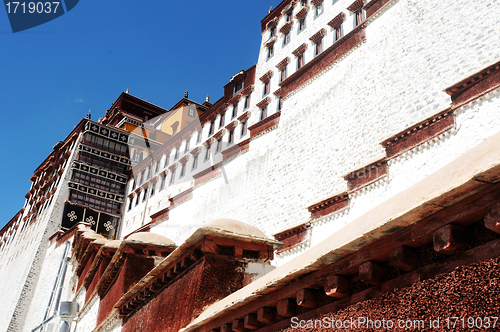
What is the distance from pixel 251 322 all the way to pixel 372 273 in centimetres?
175

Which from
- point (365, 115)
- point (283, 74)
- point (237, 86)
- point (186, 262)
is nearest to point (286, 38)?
point (283, 74)

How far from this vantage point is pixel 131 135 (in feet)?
110

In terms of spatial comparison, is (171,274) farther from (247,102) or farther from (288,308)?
(247,102)

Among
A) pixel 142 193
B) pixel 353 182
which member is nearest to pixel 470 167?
pixel 353 182

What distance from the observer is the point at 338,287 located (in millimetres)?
3428

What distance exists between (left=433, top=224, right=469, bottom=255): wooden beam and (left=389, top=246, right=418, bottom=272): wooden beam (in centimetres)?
26

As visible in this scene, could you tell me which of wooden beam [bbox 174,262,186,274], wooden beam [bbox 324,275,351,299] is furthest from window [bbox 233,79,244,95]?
wooden beam [bbox 324,275,351,299]

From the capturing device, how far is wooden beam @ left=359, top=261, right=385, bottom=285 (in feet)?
10.5

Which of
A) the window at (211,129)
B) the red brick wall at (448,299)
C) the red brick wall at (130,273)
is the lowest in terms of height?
the red brick wall at (448,299)

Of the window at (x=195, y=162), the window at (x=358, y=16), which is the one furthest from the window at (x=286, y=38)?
the window at (x=195, y=162)

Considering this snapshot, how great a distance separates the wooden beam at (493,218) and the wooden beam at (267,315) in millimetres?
2371

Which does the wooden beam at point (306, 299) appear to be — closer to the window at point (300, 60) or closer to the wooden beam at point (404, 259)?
the wooden beam at point (404, 259)

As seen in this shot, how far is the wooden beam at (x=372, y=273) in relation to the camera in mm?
3186

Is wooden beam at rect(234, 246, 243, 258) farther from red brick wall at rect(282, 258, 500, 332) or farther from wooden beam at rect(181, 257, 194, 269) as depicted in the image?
red brick wall at rect(282, 258, 500, 332)
